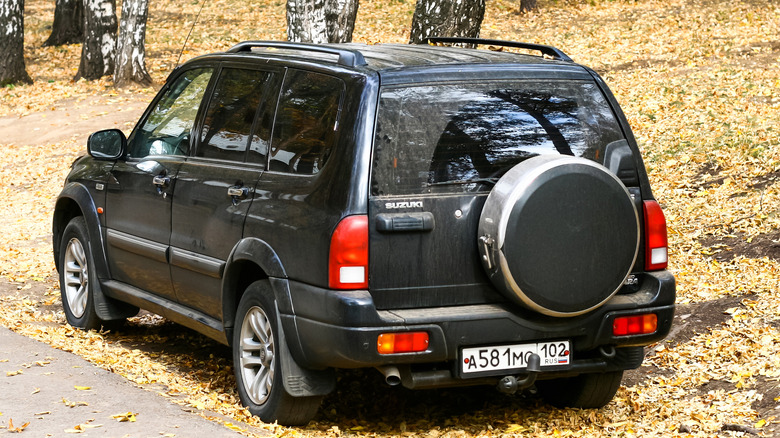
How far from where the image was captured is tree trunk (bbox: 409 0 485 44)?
36.2ft

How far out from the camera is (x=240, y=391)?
17.9 ft

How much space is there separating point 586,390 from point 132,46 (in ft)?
52.5

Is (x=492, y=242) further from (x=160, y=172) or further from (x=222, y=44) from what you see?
(x=222, y=44)

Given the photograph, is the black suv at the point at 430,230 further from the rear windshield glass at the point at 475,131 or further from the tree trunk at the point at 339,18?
the tree trunk at the point at 339,18

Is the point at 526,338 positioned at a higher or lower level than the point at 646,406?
higher

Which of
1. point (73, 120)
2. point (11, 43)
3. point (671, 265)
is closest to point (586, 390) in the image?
point (671, 265)

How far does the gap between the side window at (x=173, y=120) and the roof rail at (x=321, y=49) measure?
0.94 feet

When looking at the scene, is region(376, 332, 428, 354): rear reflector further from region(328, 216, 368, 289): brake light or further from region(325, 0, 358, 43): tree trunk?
region(325, 0, 358, 43): tree trunk

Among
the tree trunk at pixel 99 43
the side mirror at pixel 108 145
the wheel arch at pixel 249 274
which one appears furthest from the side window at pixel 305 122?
the tree trunk at pixel 99 43

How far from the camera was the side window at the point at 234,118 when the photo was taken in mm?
5559

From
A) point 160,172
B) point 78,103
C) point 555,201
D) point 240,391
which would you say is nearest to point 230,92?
point 160,172

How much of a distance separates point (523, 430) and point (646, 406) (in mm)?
839

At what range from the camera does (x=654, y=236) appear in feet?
16.8

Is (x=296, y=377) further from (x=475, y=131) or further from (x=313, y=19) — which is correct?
(x=313, y=19)
